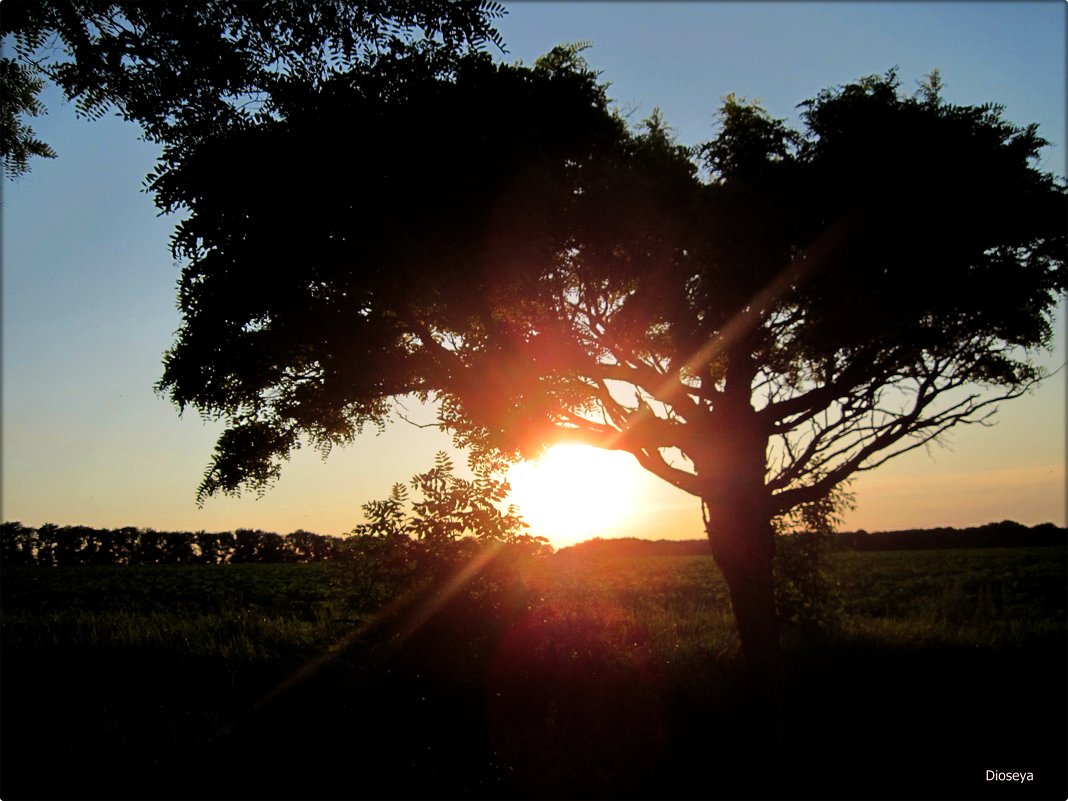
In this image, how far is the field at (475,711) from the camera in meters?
7.91

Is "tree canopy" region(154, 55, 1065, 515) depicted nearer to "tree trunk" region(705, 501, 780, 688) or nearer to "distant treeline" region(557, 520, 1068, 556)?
"tree trunk" region(705, 501, 780, 688)

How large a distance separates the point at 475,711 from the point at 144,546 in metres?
45.6

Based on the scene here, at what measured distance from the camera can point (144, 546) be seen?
151 ft

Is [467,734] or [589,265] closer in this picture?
[467,734]

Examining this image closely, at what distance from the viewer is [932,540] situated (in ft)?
189

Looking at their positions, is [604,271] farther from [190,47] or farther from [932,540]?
[932,540]

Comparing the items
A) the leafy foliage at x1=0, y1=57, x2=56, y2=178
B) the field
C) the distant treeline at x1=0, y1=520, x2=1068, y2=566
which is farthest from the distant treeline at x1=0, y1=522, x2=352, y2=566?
the leafy foliage at x1=0, y1=57, x2=56, y2=178

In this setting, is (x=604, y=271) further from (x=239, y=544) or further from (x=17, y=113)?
(x=239, y=544)

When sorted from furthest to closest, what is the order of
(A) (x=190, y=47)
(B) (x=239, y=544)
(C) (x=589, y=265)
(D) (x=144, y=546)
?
1. (B) (x=239, y=544)
2. (D) (x=144, y=546)
3. (C) (x=589, y=265)
4. (A) (x=190, y=47)

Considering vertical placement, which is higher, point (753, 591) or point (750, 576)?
point (750, 576)

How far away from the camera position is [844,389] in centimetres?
1362

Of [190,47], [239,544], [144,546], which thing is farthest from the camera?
[239,544]

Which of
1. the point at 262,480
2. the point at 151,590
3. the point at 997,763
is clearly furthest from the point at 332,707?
the point at 151,590

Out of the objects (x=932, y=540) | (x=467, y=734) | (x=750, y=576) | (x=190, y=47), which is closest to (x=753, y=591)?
(x=750, y=576)
